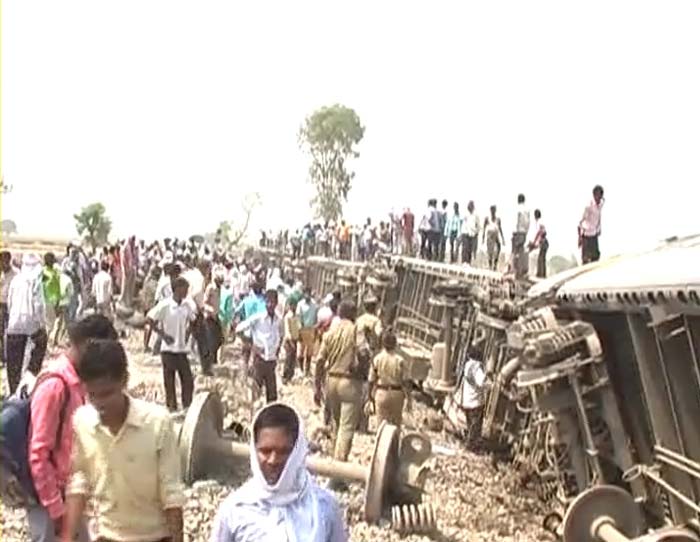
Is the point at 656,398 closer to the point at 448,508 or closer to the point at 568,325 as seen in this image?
the point at 568,325

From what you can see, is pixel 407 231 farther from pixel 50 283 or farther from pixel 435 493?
pixel 435 493

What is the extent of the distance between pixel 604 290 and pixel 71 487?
5.28 metres

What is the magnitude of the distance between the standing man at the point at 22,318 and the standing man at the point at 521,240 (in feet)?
29.3

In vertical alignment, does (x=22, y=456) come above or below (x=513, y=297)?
below

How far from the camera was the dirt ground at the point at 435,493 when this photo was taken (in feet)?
35.1

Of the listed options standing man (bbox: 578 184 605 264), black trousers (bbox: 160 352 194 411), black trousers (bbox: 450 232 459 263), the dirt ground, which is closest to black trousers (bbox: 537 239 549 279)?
standing man (bbox: 578 184 605 264)

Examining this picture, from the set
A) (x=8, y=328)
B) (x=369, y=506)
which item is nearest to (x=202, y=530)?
(x=369, y=506)

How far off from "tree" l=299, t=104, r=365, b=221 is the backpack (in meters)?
59.3

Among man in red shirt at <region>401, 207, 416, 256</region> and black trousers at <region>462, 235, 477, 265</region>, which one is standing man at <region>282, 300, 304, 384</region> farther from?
man in red shirt at <region>401, 207, 416, 256</region>

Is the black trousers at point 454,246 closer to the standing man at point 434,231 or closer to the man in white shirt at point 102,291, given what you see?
the standing man at point 434,231

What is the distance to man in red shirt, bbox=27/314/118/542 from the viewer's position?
5262mm

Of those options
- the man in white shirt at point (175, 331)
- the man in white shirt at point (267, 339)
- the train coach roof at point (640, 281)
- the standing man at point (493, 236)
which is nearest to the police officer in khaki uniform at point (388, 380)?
the train coach roof at point (640, 281)

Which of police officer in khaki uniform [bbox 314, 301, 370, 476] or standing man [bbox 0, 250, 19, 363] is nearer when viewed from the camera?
police officer in khaki uniform [bbox 314, 301, 370, 476]

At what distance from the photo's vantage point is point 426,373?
20062mm
